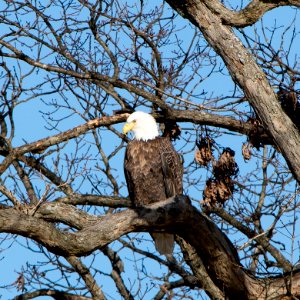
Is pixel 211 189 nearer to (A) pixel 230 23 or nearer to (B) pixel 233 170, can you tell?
(B) pixel 233 170

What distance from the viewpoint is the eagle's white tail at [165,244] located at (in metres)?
6.58

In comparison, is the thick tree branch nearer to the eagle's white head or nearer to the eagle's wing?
the eagle's white head

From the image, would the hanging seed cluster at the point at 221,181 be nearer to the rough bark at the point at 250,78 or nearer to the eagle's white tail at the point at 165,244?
the rough bark at the point at 250,78

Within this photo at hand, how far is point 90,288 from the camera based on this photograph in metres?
6.61

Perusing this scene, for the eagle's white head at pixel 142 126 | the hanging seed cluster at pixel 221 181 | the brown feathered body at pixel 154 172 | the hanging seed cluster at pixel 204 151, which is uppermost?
the eagle's white head at pixel 142 126

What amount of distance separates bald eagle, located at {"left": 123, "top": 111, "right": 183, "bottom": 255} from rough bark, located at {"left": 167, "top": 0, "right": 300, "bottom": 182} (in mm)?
1604

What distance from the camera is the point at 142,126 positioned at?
6.31 metres

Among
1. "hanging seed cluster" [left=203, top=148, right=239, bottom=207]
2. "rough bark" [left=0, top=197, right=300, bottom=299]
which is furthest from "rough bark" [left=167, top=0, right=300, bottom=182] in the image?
"hanging seed cluster" [left=203, top=148, right=239, bottom=207]

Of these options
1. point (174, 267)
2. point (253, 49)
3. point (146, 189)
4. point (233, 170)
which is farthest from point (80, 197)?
point (253, 49)

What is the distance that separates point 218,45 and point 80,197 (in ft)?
6.91

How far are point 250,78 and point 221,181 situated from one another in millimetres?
978

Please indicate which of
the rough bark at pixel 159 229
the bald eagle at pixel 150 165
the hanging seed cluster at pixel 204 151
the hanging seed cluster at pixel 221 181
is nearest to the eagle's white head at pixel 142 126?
the bald eagle at pixel 150 165

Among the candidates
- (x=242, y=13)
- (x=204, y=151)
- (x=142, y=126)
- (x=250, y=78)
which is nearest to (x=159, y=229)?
(x=204, y=151)

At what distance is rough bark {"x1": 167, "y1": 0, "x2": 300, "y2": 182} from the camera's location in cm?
439
